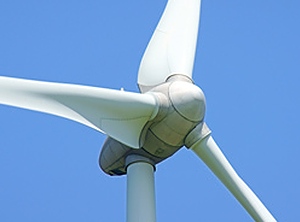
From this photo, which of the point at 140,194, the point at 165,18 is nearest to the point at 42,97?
the point at 140,194

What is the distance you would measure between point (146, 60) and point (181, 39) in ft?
2.50

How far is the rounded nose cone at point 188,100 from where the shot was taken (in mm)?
10469

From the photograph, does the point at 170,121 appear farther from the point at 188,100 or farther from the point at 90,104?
the point at 90,104

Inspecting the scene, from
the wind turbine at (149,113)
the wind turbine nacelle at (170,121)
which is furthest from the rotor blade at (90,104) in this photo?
the wind turbine nacelle at (170,121)

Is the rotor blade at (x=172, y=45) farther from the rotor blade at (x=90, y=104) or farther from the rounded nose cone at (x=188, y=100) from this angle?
the rotor blade at (x=90, y=104)

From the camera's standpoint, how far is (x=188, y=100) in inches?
413

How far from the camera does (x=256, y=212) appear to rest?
11.3m

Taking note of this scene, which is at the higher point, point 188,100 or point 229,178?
point 188,100

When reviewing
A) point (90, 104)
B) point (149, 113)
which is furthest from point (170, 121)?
point (90, 104)

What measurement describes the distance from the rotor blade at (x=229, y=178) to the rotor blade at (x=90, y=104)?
1246 millimetres

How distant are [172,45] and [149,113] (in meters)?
2.33

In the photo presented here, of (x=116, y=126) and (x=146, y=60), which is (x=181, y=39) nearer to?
(x=146, y=60)

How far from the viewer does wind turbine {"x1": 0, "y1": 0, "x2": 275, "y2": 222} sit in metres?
9.24

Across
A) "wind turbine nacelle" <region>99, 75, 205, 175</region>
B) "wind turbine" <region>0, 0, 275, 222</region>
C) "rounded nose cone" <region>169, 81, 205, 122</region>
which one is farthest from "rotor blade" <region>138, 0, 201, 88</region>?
"rounded nose cone" <region>169, 81, 205, 122</region>
